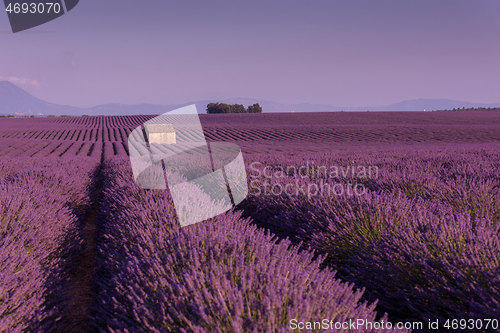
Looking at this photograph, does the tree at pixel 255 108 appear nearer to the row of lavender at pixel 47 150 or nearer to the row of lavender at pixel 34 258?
the row of lavender at pixel 47 150

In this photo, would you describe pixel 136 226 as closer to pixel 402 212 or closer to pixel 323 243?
pixel 323 243

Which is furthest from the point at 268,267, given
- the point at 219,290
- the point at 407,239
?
the point at 407,239

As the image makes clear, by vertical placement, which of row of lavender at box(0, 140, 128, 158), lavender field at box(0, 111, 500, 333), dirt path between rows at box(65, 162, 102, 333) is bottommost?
dirt path between rows at box(65, 162, 102, 333)

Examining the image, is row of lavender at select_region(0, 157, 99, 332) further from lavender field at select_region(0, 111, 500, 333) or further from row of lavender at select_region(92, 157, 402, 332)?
row of lavender at select_region(92, 157, 402, 332)

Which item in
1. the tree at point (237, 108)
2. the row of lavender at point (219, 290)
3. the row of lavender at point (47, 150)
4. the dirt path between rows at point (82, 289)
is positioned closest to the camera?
the row of lavender at point (219, 290)

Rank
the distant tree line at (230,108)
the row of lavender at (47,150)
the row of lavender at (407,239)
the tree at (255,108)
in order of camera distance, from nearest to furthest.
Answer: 1. the row of lavender at (407,239)
2. the row of lavender at (47,150)
3. the distant tree line at (230,108)
4. the tree at (255,108)

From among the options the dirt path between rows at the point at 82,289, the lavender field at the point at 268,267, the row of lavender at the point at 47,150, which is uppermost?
the lavender field at the point at 268,267

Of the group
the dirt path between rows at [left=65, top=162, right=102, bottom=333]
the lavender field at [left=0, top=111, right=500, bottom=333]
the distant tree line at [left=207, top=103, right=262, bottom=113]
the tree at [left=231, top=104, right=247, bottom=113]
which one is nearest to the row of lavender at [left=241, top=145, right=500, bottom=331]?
the lavender field at [left=0, top=111, right=500, bottom=333]

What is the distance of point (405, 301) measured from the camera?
179 cm

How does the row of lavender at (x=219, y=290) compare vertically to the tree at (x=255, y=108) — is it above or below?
below

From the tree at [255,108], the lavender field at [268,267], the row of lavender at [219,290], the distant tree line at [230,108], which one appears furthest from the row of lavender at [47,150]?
the tree at [255,108]

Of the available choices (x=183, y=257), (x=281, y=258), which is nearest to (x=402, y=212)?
(x=281, y=258)

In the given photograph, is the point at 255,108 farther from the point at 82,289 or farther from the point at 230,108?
the point at 82,289

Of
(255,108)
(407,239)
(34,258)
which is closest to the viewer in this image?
(407,239)
